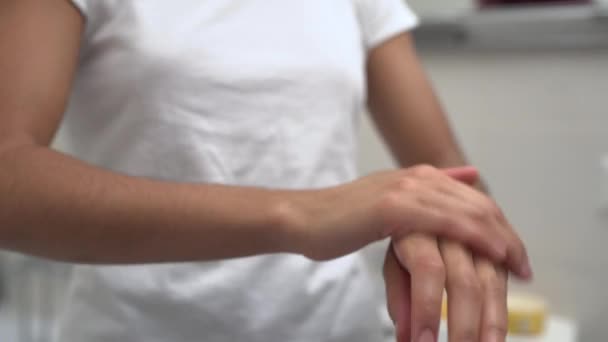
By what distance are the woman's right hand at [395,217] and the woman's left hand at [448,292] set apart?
1 cm

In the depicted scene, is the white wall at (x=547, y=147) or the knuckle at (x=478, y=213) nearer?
the knuckle at (x=478, y=213)

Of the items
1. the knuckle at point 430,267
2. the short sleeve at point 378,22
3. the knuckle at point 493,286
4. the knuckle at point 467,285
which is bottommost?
the knuckle at point 493,286

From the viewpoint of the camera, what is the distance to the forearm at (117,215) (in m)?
0.41

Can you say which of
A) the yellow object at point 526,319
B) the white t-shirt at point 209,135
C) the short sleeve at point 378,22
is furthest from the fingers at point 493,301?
the yellow object at point 526,319

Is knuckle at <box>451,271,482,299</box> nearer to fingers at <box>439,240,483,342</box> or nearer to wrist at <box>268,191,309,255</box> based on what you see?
fingers at <box>439,240,483,342</box>

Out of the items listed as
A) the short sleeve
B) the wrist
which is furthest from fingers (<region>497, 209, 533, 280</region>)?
the short sleeve

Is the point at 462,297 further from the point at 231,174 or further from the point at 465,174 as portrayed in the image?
the point at 231,174

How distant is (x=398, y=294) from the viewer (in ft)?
1.41

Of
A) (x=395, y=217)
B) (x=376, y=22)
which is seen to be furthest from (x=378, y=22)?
(x=395, y=217)

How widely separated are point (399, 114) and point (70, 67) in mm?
397

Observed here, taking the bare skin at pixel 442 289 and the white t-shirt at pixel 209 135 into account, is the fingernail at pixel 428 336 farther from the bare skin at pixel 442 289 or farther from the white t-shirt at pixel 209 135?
the white t-shirt at pixel 209 135

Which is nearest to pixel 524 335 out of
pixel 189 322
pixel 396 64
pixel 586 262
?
pixel 586 262

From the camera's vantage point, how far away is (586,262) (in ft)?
3.23

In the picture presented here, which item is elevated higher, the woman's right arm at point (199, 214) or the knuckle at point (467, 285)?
the woman's right arm at point (199, 214)
